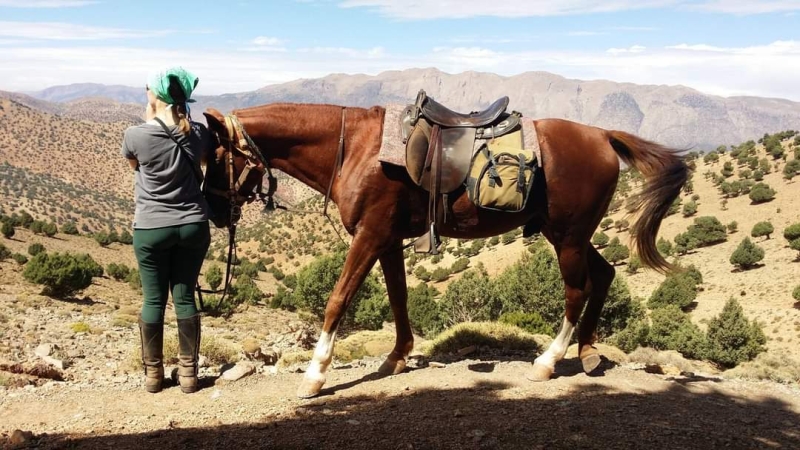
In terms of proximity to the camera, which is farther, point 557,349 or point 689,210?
point 689,210

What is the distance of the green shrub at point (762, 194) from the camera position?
151 ft

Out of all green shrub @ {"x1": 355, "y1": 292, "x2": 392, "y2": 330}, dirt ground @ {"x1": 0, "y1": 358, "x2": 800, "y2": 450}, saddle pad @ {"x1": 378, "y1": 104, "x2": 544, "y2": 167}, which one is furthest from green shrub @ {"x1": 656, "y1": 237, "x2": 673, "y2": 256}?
saddle pad @ {"x1": 378, "y1": 104, "x2": 544, "y2": 167}

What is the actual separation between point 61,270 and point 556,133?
903 inches

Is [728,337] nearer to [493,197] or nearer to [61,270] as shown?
[493,197]

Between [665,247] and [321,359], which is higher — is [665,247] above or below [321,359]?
below

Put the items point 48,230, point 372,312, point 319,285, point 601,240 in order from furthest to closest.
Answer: point 601,240 → point 48,230 → point 319,285 → point 372,312

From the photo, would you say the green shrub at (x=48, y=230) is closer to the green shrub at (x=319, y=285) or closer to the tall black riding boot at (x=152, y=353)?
the green shrub at (x=319, y=285)

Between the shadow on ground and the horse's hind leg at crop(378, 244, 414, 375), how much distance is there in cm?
84

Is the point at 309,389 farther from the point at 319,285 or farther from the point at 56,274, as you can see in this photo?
the point at 319,285

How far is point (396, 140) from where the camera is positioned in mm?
5156

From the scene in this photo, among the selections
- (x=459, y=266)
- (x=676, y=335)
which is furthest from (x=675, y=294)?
(x=459, y=266)

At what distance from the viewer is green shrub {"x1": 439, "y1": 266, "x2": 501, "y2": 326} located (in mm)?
27344

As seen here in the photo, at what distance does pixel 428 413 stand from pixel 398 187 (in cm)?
204

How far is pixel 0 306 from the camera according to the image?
17.5 m
